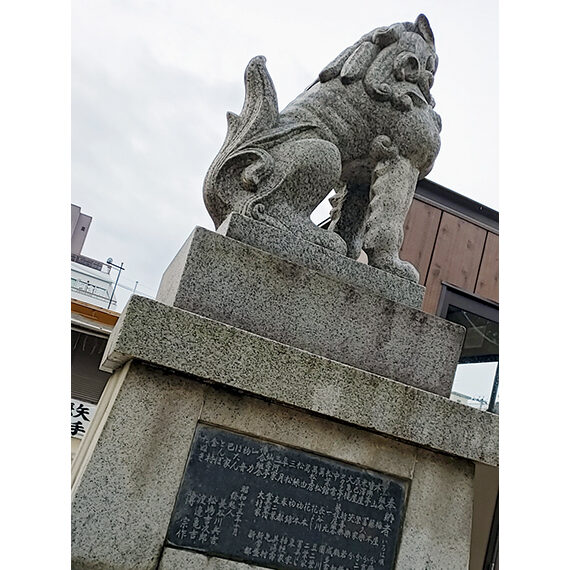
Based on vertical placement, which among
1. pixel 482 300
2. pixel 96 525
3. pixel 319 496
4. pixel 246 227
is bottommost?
pixel 96 525

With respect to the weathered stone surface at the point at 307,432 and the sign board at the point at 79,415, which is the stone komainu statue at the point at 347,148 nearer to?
the weathered stone surface at the point at 307,432

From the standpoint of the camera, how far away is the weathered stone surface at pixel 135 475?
Answer: 7.93 feet

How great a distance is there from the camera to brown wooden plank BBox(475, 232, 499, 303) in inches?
301

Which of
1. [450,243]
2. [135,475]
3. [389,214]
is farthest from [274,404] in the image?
[450,243]

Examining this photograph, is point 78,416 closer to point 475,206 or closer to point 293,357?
point 475,206

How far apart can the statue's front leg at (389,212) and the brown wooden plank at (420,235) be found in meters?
3.53

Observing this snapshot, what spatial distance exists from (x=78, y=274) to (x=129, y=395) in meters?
14.4

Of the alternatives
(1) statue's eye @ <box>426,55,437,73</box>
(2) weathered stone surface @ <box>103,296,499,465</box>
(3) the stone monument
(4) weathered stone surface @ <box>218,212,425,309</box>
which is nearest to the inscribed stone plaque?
(3) the stone monument

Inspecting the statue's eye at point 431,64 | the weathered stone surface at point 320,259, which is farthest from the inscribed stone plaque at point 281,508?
the statue's eye at point 431,64

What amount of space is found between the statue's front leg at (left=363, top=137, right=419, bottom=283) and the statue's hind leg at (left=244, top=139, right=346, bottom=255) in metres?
0.23

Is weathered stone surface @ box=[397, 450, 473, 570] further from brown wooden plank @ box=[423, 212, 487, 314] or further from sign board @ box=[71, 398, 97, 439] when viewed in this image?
sign board @ box=[71, 398, 97, 439]

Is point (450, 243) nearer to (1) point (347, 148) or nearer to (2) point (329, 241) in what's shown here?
→ (1) point (347, 148)

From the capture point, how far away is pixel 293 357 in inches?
110

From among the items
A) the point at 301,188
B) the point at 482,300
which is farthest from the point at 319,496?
the point at 482,300
